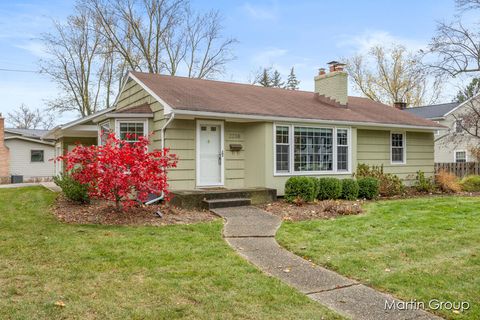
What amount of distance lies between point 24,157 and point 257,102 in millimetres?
20254

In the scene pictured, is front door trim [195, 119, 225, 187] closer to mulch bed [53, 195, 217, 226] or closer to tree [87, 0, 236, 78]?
mulch bed [53, 195, 217, 226]

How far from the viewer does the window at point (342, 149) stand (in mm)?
13062

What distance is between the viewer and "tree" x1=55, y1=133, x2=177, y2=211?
800 cm

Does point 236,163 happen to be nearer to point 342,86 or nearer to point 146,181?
point 146,181

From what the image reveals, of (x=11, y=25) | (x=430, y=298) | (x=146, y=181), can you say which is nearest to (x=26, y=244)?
(x=146, y=181)

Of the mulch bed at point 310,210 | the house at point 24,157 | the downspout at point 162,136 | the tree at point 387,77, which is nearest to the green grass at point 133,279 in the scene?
the mulch bed at point 310,210

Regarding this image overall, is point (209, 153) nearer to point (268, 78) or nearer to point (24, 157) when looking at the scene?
point (24, 157)

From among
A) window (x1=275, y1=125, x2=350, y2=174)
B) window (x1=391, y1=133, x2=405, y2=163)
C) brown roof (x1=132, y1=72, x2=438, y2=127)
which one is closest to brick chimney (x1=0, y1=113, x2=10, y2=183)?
brown roof (x1=132, y1=72, x2=438, y2=127)

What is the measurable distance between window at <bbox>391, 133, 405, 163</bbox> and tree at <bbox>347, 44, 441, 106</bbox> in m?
22.2

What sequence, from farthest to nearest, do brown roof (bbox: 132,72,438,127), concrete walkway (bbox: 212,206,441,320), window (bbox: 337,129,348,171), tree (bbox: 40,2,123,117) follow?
tree (bbox: 40,2,123,117) → window (bbox: 337,129,348,171) → brown roof (bbox: 132,72,438,127) → concrete walkway (bbox: 212,206,441,320)

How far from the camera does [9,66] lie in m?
26.3

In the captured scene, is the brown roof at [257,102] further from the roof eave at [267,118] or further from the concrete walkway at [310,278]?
the concrete walkway at [310,278]

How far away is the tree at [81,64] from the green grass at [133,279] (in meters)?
22.8

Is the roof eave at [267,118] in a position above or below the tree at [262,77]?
below
